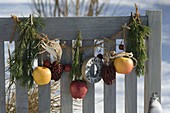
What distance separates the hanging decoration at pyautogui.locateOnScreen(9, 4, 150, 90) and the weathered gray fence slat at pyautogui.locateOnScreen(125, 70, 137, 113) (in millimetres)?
67

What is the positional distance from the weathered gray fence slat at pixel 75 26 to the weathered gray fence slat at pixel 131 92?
30 cm

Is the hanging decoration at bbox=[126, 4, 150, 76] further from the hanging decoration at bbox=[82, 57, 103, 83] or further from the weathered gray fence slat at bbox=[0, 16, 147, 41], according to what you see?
the hanging decoration at bbox=[82, 57, 103, 83]

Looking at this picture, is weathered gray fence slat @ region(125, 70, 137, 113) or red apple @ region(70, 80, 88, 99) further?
weathered gray fence slat @ region(125, 70, 137, 113)

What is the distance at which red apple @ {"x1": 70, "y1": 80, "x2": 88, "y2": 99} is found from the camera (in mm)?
2920

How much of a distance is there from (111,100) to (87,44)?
0.37 m

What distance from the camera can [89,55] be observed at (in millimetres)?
2986

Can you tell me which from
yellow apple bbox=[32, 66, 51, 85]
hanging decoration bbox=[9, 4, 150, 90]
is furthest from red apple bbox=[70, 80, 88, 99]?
yellow apple bbox=[32, 66, 51, 85]

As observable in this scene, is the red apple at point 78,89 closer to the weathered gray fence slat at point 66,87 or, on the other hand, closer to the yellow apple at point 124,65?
the weathered gray fence slat at point 66,87

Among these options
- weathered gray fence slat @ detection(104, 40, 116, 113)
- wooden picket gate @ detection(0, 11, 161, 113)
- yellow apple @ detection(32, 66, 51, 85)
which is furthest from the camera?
weathered gray fence slat @ detection(104, 40, 116, 113)

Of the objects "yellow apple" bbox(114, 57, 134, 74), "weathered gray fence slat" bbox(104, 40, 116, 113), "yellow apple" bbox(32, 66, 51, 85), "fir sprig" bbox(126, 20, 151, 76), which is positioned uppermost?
"fir sprig" bbox(126, 20, 151, 76)

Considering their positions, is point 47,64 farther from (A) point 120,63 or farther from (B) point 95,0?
(B) point 95,0

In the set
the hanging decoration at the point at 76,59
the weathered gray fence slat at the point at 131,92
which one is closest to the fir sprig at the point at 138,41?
the hanging decoration at the point at 76,59

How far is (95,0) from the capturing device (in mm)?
3879

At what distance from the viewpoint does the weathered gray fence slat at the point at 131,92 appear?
3080 millimetres
